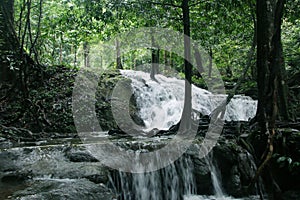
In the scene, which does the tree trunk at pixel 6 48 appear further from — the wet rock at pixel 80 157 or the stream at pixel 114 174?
the wet rock at pixel 80 157

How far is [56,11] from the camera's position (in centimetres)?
1173

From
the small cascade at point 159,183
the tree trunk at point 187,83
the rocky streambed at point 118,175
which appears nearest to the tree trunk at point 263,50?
the rocky streambed at point 118,175

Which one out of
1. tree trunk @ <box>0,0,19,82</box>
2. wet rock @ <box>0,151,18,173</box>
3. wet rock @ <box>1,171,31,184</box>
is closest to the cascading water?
wet rock @ <box>1,171,31,184</box>

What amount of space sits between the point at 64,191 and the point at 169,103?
9.34 meters

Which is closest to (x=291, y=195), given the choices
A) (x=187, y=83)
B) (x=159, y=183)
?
(x=159, y=183)

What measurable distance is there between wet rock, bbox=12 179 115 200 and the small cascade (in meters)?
0.99

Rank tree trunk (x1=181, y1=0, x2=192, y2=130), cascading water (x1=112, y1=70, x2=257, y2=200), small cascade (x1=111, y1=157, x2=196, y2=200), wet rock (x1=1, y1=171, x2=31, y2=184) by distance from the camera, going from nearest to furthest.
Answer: wet rock (x1=1, y1=171, x2=31, y2=184), small cascade (x1=111, y1=157, x2=196, y2=200), cascading water (x1=112, y1=70, x2=257, y2=200), tree trunk (x1=181, y1=0, x2=192, y2=130)

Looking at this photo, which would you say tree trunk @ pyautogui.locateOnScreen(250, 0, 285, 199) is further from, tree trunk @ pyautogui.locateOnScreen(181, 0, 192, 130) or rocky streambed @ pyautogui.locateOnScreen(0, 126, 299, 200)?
tree trunk @ pyautogui.locateOnScreen(181, 0, 192, 130)

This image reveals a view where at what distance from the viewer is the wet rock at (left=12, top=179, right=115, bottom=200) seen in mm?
2918

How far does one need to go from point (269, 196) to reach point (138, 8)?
519cm

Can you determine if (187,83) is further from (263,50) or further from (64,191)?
(64,191)

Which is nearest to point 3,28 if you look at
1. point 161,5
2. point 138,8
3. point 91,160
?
point 138,8

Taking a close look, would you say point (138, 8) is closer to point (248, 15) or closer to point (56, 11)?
point (248, 15)

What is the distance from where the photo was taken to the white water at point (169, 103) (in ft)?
36.7
